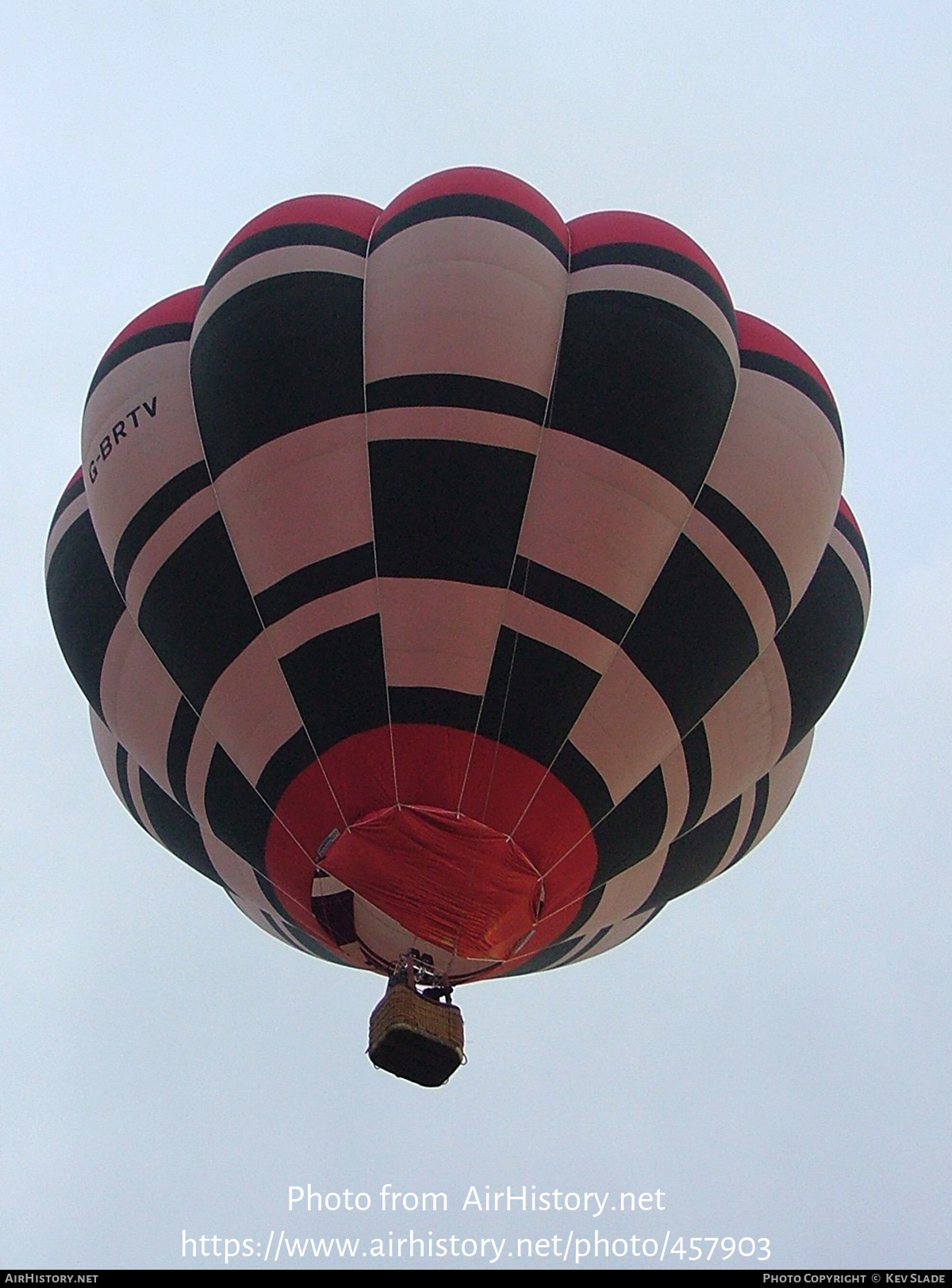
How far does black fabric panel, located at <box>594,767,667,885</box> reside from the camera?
24.5 ft

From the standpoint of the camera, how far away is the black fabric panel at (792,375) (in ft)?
26.3

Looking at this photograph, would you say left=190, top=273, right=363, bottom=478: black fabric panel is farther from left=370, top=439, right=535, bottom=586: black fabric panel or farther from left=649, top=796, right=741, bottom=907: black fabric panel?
left=649, top=796, right=741, bottom=907: black fabric panel

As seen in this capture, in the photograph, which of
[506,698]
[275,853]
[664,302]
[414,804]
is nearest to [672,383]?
[664,302]

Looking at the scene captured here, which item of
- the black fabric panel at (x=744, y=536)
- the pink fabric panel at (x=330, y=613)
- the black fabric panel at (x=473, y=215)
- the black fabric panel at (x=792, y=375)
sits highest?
the black fabric panel at (x=473, y=215)

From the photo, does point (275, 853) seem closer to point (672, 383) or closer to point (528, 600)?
point (528, 600)

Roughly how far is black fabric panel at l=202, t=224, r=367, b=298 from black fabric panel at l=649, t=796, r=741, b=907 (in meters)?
3.45

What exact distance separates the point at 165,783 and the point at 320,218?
293 cm

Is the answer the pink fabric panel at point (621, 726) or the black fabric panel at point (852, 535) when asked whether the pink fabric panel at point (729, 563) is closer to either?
the pink fabric panel at point (621, 726)

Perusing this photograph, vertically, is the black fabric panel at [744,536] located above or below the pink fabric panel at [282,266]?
below

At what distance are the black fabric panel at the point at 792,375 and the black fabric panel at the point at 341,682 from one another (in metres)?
2.45

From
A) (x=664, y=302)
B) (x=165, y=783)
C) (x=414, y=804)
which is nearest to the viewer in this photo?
(x=414, y=804)

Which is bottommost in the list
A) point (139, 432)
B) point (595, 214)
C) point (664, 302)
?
point (139, 432)

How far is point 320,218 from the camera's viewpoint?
25.9ft

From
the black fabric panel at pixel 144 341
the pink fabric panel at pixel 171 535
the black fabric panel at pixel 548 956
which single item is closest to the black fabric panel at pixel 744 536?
the black fabric panel at pixel 548 956
